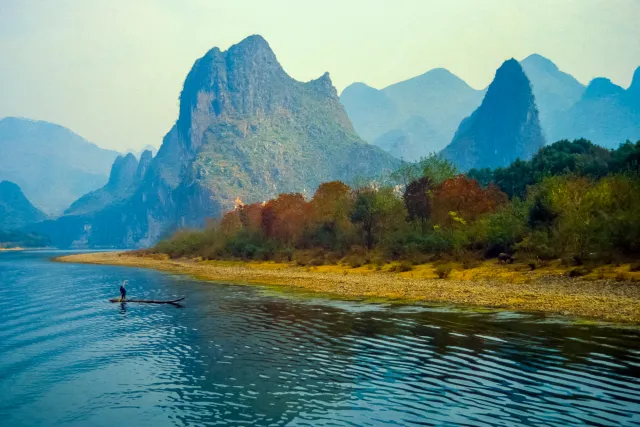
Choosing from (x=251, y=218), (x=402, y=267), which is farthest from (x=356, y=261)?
(x=251, y=218)

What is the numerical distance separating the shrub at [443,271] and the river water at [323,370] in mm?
17794

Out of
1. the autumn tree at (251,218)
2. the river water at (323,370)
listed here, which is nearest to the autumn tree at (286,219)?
the autumn tree at (251,218)

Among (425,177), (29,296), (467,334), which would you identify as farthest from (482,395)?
(425,177)

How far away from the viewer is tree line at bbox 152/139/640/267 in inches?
1898

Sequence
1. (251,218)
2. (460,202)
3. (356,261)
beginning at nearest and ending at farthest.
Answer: (460,202) → (356,261) → (251,218)

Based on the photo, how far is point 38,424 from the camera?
15.1 m

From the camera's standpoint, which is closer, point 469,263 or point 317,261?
point 469,263

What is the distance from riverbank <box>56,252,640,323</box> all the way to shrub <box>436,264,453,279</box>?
0.70m

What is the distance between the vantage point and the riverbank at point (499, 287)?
3141cm

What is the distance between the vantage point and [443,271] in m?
52.2

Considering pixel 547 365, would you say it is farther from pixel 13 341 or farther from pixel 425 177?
pixel 425 177

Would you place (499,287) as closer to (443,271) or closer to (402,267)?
(443,271)

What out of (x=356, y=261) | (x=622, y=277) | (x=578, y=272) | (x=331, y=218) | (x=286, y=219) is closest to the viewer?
(x=622, y=277)

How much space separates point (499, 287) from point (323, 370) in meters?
26.7
